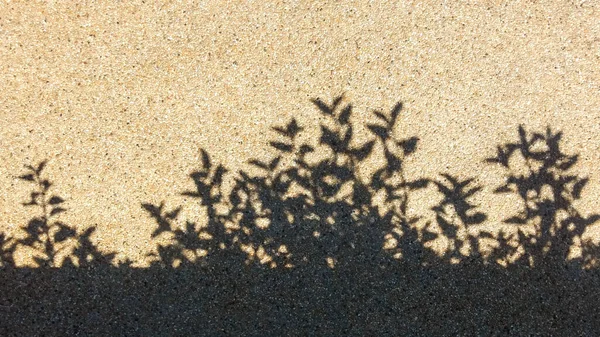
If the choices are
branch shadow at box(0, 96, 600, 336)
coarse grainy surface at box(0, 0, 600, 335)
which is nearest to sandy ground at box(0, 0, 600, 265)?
coarse grainy surface at box(0, 0, 600, 335)

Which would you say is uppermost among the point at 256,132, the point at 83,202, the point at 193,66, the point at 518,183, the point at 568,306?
the point at 193,66

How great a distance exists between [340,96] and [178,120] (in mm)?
1363

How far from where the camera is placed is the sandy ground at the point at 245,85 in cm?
347

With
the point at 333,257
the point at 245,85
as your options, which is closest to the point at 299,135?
the point at 245,85

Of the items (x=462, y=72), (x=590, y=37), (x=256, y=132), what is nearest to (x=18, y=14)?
(x=256, y=132)

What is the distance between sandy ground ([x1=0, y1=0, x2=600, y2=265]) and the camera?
11.4ft

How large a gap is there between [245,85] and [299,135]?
0.61 meters

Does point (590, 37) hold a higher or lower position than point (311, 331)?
higher

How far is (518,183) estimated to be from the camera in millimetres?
3658

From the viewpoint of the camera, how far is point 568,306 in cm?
360

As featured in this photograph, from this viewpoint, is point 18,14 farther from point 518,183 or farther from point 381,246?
point 518,183

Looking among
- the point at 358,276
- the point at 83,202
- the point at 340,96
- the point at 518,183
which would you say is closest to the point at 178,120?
the point at 83,202

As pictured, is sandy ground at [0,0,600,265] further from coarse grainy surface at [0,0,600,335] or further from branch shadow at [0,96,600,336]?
branch shadow at [0,96,600,336]

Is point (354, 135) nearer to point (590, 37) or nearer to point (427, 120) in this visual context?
point (427, 120)
